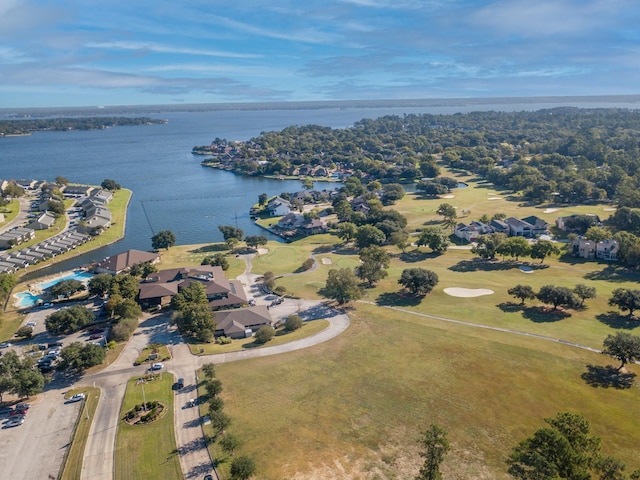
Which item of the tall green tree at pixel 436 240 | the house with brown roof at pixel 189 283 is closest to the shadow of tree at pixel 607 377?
the tall green tree at pixel 436 240

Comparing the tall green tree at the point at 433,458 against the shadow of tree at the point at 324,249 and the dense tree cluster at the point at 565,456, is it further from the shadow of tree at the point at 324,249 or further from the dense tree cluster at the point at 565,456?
the shadow of tree at the point at 324,249

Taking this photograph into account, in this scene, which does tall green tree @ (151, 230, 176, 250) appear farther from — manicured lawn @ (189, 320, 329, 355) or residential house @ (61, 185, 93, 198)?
residential house @ (61, 185, 93, 198)

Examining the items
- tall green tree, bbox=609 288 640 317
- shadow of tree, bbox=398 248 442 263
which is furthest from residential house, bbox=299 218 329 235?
tall green tree, bbox=609 288 640 317

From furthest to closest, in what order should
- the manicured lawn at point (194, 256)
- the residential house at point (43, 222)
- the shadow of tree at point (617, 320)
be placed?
the residential house at point (43, 222) < the manicured lawn at point (194, 256) < the shadow of tree at point (617, 320)

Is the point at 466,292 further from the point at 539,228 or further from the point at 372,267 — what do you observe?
the point at 539,228

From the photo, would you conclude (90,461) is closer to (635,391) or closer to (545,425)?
(545,425)
